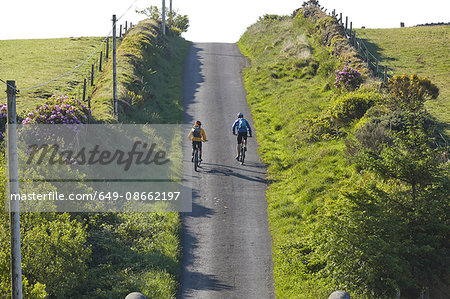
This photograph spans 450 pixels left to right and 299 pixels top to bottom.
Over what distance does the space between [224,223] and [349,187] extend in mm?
4897

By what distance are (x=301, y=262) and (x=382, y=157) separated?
382 cm

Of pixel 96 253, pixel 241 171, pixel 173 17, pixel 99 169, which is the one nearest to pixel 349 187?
pixel 241 171

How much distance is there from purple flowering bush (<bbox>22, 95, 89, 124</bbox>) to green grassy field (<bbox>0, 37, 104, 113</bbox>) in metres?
3.07

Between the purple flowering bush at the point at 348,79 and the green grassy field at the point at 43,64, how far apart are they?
15463 mm

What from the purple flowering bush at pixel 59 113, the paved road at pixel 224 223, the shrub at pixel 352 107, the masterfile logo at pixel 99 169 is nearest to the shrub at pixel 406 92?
the shrub at pixel 352 107

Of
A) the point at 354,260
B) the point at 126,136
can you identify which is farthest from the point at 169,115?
the point at 354,260

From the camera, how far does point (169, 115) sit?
3131 cm

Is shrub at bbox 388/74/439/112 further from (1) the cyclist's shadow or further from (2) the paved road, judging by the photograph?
(2) the paved road

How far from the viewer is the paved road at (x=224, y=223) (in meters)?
15.6

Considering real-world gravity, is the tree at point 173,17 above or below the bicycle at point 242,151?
above

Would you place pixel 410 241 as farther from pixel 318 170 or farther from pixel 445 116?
pixel 445 116

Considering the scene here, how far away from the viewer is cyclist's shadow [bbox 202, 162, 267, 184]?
22.8m

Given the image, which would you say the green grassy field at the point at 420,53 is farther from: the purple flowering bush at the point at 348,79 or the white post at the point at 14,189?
the white post at the point at 14,189

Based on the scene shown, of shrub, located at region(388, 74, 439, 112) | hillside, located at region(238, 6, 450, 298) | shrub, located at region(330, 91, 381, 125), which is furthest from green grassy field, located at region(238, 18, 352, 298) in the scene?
shrub, located at region(388, 74, 439, 112)
